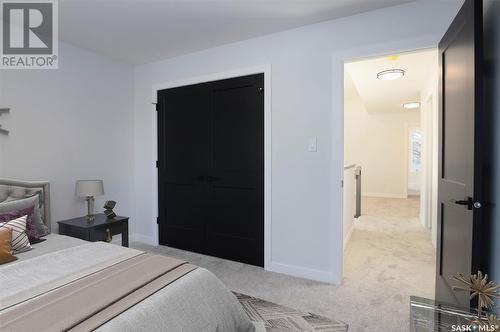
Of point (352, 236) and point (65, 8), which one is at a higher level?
point (65, 8)

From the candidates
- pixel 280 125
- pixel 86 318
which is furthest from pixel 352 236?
pixel 86 318

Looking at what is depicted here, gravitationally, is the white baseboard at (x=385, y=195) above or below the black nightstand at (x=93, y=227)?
below

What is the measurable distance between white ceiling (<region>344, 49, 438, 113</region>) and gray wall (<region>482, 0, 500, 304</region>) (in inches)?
32.5

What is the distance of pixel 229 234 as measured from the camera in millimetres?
3070

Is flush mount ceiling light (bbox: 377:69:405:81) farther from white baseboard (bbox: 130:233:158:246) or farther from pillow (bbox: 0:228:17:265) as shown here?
pillow (bbox: 0:228:17:265)

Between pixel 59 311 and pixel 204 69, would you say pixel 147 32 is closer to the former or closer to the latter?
pixel 204 69

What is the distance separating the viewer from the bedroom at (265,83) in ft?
7.51

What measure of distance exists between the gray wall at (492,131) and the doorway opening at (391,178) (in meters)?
0.65

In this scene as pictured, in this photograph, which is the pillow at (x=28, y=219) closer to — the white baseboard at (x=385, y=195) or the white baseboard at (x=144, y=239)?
the white baseboard at (x=144, y=239)

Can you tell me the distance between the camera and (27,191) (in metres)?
2.49

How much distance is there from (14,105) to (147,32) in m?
1.45

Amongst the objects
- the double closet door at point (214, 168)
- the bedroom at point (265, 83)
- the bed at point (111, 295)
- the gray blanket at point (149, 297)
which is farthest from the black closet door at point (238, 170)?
the gray blanket at point (149, 297)

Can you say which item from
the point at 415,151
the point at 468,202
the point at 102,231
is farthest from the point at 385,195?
the point at 102,231

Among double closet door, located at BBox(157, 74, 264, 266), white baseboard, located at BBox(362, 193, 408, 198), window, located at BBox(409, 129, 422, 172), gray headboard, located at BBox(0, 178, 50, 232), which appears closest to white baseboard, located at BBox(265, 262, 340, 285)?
double closet door, located at BBox(157, 74, 264, 266)
